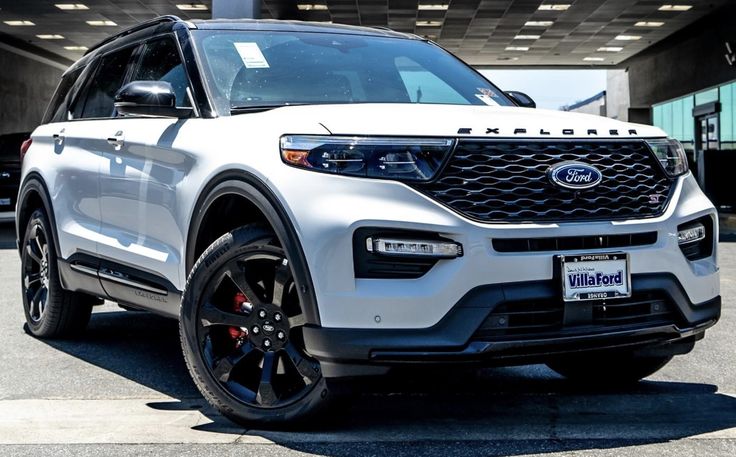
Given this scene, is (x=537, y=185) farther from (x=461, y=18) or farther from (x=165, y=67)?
(x=461, y=18)

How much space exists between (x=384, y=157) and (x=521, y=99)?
216cm

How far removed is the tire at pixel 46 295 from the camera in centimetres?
639

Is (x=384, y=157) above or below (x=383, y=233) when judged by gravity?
above

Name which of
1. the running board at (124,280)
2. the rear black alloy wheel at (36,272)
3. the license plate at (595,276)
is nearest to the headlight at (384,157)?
the license plate at (595,276)

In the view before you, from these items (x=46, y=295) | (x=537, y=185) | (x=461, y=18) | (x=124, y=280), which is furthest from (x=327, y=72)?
(x=461, y=18)

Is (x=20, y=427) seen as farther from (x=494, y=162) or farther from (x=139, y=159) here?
(x=494, y=162)

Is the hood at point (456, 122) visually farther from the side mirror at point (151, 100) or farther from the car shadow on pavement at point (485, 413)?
the car shadow on pavement at point (485, 413)

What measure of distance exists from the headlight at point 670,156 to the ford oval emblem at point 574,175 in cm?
37

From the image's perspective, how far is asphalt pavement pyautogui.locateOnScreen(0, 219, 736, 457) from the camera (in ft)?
12.8

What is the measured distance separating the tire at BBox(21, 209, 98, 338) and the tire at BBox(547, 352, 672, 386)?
303cm

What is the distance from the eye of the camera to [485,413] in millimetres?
4480

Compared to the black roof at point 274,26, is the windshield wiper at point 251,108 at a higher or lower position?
lower

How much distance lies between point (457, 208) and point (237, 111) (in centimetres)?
130

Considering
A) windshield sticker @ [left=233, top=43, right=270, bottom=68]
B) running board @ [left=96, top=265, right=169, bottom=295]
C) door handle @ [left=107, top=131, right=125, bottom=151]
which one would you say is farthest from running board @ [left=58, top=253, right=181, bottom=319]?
windshield sticker @ [left=233, top=43, right=270, bottom=68]
